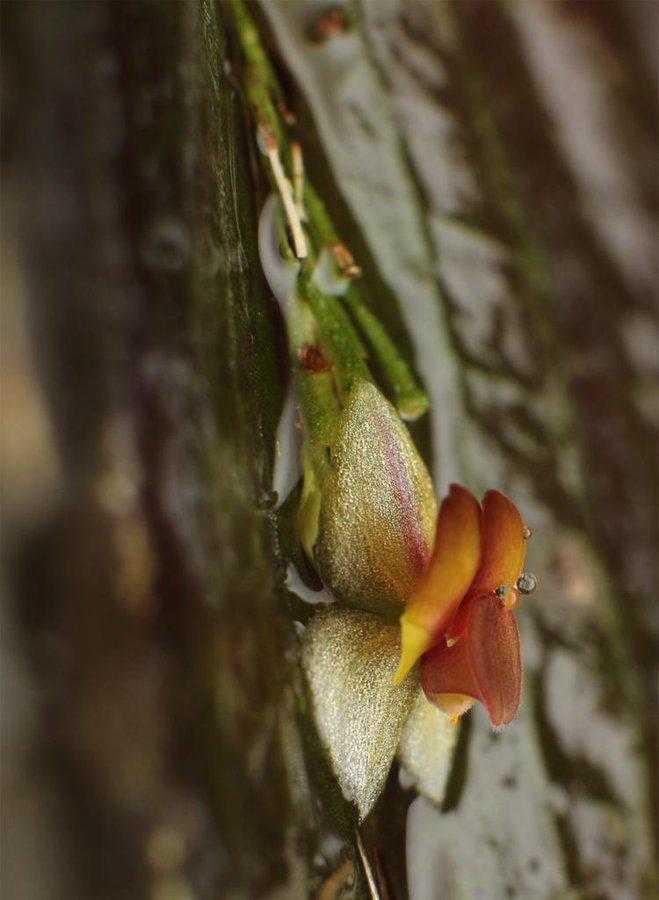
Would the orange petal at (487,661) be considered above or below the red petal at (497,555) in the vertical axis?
below

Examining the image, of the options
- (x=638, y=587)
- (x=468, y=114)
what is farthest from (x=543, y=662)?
(x=468, y=114)

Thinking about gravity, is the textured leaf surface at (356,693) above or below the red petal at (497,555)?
below

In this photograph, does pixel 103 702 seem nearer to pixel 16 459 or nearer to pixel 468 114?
pixel 16 459

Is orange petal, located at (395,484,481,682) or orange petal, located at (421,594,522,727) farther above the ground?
orange petal, located at (395,484,481,682)

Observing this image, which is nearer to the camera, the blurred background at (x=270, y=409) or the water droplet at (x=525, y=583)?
the blurred background at (x=270, y=409)
